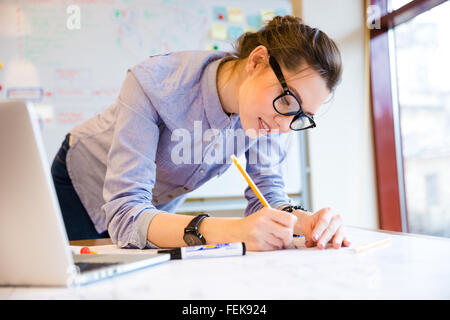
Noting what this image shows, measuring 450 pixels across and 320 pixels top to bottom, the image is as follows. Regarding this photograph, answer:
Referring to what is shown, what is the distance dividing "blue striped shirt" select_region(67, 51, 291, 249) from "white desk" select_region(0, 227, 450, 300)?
0.92 feet

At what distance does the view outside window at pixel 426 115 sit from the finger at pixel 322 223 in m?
1.89

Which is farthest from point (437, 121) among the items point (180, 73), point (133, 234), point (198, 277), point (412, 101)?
point (198, 277)

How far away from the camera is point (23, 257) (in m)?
0.44

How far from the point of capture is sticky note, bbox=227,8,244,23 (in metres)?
2.57

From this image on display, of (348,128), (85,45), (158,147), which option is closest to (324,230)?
(158,147)

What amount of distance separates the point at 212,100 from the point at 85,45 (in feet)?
5.26

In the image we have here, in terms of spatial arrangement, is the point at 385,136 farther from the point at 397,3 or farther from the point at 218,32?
the point at 218,32

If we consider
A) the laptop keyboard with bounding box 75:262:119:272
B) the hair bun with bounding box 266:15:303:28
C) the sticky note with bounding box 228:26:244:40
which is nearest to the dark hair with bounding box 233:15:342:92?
the hair bun with bounding box 266:15:303:28

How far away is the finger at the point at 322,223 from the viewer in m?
0.75

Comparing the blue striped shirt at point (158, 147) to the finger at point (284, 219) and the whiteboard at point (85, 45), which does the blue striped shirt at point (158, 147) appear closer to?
the finger at point (284, 219)

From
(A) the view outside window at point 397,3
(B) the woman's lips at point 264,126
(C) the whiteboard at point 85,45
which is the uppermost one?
(A) the view outside window at point 397,3

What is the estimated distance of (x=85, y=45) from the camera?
2336mm

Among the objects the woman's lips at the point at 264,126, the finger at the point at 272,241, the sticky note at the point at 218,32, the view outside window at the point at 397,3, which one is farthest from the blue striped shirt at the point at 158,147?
the view outside window at the point at 397,3

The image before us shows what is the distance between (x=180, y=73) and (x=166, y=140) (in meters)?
0.16
